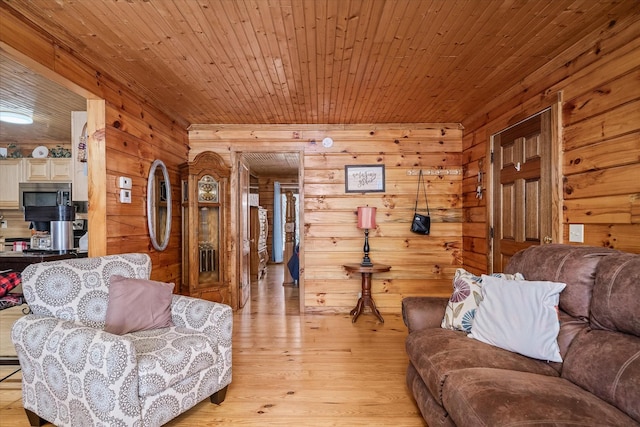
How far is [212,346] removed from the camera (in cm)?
196

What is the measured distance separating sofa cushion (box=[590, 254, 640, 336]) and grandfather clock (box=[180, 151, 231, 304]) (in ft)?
11.2

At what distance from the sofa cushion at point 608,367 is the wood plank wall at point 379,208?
253cm

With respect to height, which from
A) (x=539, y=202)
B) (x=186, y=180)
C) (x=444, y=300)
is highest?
(x=186, y=180)

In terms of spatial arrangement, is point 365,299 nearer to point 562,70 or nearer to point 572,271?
point 572,271

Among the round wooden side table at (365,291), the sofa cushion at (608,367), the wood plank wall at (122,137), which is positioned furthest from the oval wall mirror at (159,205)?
the sofa cushion at (608,367)

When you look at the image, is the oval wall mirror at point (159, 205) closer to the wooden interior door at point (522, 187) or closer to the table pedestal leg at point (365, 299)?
the table pedestal leg at point (365, 299)

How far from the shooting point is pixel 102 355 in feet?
4.98

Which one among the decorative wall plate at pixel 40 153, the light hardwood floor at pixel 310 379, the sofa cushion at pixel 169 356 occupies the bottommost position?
the light hardwood floor at pixel 310 379

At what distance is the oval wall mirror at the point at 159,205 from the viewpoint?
3.16 m

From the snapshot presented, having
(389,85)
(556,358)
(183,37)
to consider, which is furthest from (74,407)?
(389,85)

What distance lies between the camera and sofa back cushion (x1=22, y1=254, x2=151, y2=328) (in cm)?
188

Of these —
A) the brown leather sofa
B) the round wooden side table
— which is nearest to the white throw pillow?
the brown leather sofa

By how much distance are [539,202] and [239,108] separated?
9.54 feet

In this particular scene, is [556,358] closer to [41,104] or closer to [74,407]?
[74,407]
